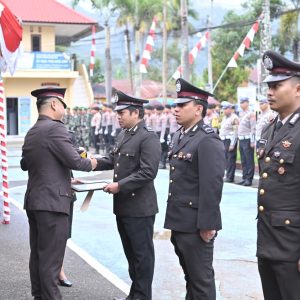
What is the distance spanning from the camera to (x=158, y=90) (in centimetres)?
6650

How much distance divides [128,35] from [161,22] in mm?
2979

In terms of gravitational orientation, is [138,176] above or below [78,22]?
below

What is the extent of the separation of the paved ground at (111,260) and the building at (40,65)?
25463 mm

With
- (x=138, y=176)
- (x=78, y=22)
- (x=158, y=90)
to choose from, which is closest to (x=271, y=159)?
(x=138, y=176)

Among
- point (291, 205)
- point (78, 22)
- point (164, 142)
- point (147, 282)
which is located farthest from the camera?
point (78, 22)

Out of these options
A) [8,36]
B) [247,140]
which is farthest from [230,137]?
[8,36]

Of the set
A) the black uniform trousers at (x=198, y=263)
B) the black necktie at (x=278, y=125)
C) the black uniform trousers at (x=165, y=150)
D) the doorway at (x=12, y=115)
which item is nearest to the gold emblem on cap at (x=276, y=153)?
the black necktie at (x=278, y=125)

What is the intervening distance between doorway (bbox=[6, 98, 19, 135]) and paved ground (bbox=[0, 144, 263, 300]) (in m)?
26.1

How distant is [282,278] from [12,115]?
33.4 metres

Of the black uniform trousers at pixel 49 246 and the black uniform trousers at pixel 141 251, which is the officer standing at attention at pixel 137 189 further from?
the black uniform trousers at pixel 49 246

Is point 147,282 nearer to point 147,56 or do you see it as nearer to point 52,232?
point 52,232

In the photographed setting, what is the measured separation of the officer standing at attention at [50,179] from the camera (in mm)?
4617

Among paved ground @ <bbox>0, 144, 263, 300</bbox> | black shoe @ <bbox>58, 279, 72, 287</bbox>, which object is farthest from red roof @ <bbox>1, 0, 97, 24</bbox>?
black shoe @ <bbox>58, 279, 72, 287</bbox>

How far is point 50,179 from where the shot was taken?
15.2ft
